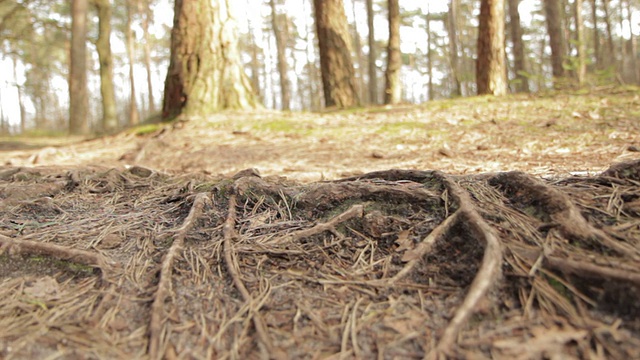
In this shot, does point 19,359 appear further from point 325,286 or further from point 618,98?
point 618,98

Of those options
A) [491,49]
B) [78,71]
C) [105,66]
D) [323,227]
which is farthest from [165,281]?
[105,66]

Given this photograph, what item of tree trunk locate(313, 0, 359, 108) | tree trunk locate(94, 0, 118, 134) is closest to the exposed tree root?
tree trunk locate(313, 0, 359, 108)

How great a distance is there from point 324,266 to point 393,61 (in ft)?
27.5

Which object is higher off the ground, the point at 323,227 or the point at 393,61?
the point at 393,61

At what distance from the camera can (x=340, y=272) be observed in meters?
1.84

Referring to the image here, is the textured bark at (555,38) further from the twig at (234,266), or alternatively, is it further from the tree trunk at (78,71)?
the tree trunk at (78,71)

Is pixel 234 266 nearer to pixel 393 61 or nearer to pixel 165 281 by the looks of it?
pixel 165 281

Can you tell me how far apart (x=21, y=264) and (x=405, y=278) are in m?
1.82

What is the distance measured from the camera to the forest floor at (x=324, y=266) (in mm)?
1368

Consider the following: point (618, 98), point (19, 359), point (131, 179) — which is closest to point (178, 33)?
point (131, 179)

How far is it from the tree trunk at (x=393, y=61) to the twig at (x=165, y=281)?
747cm

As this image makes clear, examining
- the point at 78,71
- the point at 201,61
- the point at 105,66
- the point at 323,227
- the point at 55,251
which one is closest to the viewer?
the point at 55,251

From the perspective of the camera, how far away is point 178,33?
6.17m

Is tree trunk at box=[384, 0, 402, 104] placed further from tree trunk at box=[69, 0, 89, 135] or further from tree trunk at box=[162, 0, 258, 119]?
tree trunk at box=[69, 0, 89, 135]
